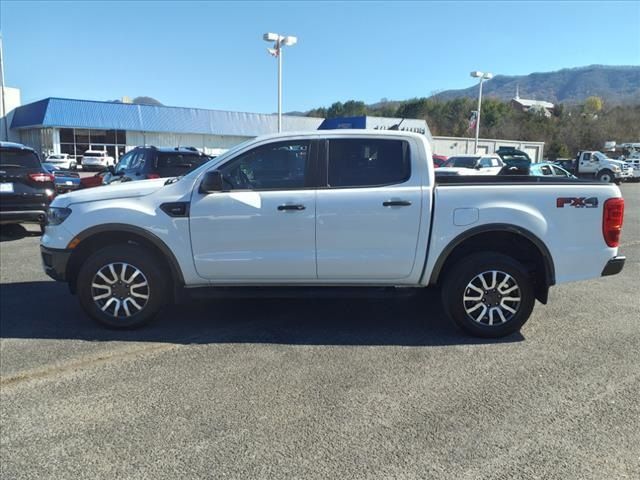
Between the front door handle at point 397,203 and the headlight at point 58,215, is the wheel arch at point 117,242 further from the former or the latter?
the front door handle at point 397,203

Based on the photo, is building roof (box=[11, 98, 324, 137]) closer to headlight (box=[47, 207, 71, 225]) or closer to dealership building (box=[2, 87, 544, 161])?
dealership building (box=[2, 87, 544, 161])

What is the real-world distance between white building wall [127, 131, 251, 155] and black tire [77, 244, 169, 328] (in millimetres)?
45276

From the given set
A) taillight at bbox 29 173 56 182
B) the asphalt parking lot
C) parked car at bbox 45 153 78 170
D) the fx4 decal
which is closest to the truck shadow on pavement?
the asphalt parking lot

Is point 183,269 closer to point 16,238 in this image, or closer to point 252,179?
point 252,179

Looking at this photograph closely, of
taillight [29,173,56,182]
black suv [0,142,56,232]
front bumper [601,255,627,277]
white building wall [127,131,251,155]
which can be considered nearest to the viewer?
front bumper [601,255,627,277]

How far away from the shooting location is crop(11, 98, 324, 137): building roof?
45.3 meters

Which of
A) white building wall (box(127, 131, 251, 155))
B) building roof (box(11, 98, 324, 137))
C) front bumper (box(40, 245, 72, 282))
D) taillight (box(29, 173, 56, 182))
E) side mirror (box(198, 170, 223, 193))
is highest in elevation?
building roof (box(11, 98, 324, 137))

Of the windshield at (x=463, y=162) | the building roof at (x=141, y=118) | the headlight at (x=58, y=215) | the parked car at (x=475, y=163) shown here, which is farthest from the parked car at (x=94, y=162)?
the headlight at (x=58, y=215)

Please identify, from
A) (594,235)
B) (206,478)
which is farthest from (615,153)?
(206,478)

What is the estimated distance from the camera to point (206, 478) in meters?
2.78

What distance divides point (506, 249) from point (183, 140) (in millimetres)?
51110

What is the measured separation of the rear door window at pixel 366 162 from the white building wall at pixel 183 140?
150 ft

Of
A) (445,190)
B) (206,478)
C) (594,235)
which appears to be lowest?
(206,478)

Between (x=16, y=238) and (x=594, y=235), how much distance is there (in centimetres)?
1043
